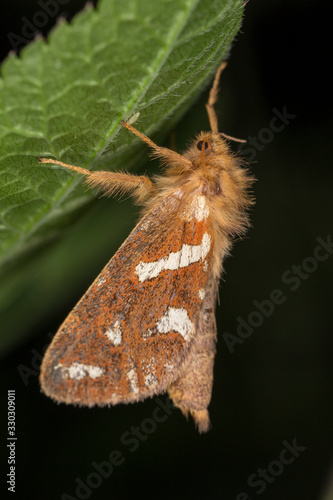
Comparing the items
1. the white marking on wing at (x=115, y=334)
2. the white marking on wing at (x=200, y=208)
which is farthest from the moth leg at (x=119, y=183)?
the white marking on wing at (x=115, y=334)

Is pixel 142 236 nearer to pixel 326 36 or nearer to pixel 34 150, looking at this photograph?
pixel 34 150

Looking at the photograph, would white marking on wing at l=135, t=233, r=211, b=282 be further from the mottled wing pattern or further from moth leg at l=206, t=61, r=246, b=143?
moth leg at l=206, t=61, r=246, b=143

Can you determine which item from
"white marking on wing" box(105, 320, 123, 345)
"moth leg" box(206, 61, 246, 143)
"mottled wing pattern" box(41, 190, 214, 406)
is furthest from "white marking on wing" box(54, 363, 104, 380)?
"moth leg" box(206, 61, 246, 143)

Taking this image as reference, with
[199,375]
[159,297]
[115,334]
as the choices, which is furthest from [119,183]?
[199,375]

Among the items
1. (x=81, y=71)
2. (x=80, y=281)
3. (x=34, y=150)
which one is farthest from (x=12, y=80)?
(x=80, y=281)

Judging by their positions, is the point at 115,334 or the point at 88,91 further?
the point at 115,334

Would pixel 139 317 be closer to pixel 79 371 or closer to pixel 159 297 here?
pixel 159 297

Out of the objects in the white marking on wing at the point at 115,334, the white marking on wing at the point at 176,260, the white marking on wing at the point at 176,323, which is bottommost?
the white marking on wing at the point at 115,334

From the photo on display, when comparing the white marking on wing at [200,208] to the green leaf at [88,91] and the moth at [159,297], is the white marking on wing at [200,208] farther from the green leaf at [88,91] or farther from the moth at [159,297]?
the green leaf at [88,91]
